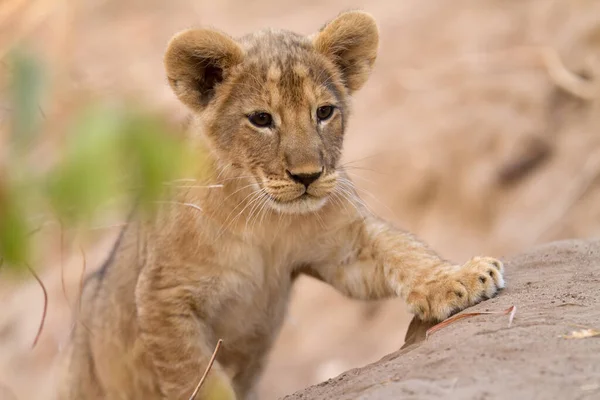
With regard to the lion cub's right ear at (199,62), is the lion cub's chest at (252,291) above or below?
below

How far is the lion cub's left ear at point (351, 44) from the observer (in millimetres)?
4152

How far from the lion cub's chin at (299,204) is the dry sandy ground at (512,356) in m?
0.66

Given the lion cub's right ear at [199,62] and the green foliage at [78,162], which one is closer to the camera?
the green foliage at [78,162]

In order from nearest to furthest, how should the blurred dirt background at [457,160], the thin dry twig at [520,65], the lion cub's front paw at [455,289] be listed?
the lion cub's front paw at [455,289] < the blurred dirt background at [457,160] < the thin dry twig at [520,65]

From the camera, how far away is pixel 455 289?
3.60m

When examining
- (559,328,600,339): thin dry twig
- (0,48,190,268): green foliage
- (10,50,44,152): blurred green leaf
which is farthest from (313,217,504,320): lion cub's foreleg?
(10,50,44,152): blurred green leaf

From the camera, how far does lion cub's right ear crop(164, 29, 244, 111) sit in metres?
3.81

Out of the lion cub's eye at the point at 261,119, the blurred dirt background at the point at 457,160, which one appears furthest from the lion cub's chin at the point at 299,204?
the blurred dirt background at the point at 457,160

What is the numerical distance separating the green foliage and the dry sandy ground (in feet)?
4.46

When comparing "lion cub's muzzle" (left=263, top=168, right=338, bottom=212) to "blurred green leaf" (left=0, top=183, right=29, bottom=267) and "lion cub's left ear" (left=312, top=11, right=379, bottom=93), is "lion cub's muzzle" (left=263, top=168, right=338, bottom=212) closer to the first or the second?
"lion cub's left ear" (left=312, top=11, right=379, bottom=93)

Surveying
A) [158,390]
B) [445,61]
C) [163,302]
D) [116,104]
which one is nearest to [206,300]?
[163,302]

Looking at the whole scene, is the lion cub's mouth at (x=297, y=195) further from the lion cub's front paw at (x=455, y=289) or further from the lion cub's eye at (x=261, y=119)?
the lion cub's front paw at (x=455, y=289)

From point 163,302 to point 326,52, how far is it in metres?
1.29

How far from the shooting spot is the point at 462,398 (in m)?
2.46
